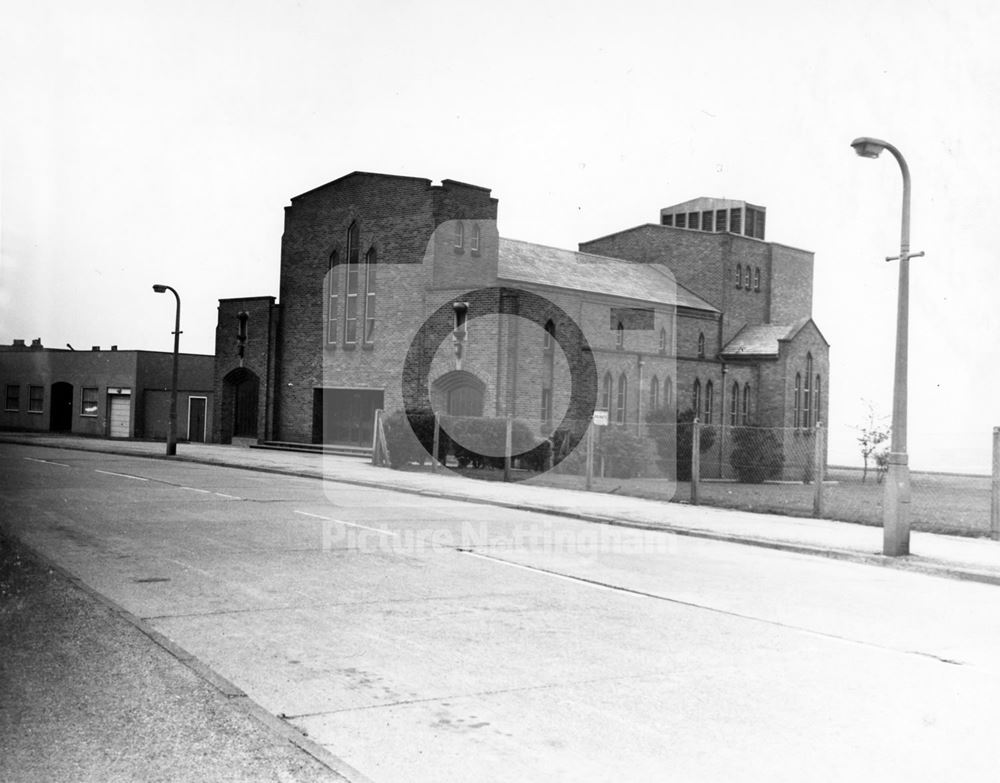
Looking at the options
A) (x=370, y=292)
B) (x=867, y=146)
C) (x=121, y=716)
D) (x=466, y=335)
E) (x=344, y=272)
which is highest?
(x=344, y=272)

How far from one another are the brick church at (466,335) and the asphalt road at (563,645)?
1918 centimetres

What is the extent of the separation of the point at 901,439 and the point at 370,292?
30.1 metres

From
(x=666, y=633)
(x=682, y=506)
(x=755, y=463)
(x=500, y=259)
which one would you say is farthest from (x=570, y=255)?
(x=666, y=633)

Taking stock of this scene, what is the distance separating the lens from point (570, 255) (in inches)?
1934

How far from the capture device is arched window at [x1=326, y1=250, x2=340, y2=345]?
43.1m

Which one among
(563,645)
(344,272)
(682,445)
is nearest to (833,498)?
(682,445)

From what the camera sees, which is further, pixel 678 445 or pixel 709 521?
pixel 678 445

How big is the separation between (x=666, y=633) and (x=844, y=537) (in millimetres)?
8518

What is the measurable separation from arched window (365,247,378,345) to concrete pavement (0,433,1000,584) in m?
12.2

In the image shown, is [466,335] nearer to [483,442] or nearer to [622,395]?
[483,442]

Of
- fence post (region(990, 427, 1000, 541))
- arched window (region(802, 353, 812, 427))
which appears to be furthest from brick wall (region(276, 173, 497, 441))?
fence post (region(990, 427, 1000, 541))

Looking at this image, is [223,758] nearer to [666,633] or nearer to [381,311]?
[666,633]

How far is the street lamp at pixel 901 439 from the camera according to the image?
13.7m

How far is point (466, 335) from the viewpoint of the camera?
122 feet
